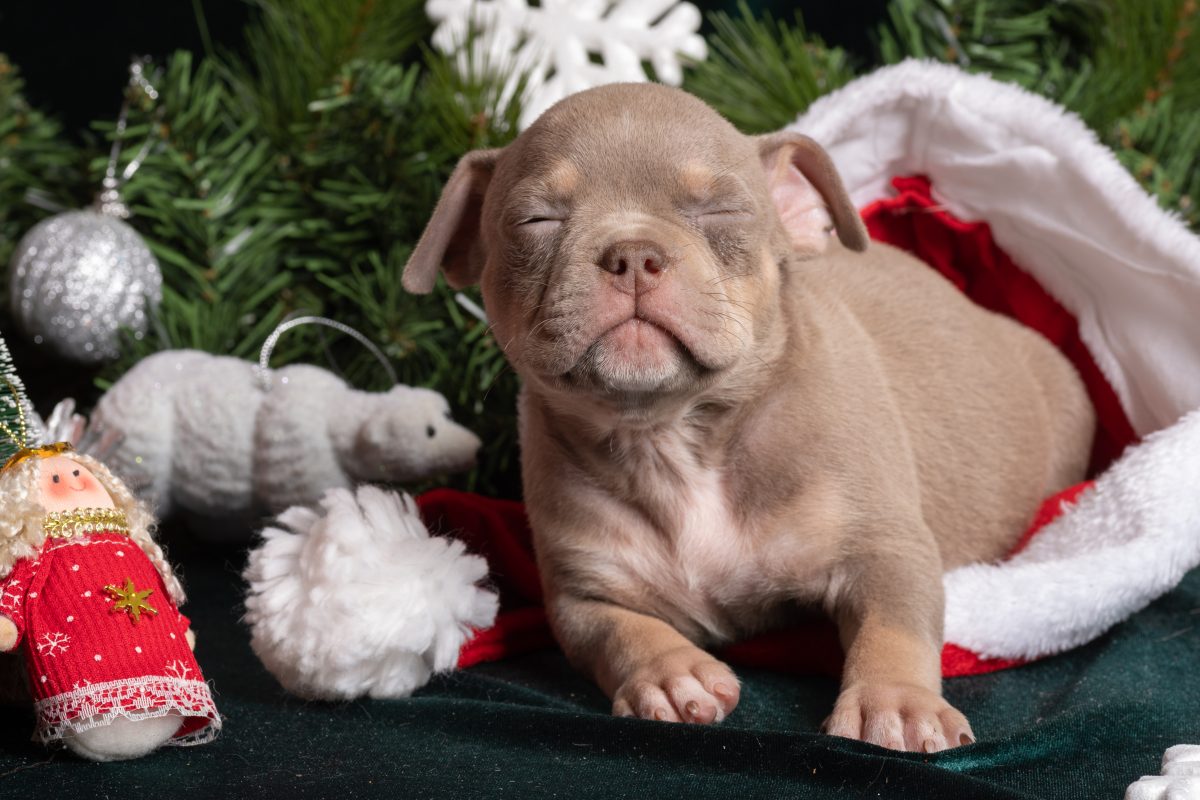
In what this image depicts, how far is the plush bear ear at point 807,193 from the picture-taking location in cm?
248

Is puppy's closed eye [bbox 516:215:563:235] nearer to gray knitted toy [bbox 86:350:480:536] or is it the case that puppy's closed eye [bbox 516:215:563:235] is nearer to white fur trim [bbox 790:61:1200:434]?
gray knitted toy [bbox 86:350:480:536]

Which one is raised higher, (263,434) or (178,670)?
(178,670)

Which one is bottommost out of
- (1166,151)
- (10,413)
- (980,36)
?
(1166,151)

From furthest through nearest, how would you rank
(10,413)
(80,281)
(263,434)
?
1. (80,281)
2. (263,434)
3. (10,413)

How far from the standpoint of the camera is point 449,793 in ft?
5.92

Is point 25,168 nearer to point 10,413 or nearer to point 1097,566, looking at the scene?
point 10,413

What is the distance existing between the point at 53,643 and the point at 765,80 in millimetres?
2340

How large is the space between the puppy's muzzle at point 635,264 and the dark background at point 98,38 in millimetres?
2590

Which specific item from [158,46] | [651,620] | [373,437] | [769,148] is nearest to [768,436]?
[651,620]

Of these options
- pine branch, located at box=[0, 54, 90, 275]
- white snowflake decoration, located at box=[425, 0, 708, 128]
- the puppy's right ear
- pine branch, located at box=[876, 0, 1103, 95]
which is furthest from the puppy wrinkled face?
pine branch, located at box=[0, 54, 90, 275]

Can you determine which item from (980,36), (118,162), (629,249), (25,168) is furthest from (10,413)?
(980,36)

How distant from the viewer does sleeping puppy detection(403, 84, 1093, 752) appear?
81.0 inches

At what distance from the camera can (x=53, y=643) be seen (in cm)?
184

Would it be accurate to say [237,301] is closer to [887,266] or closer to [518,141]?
[518,141]
